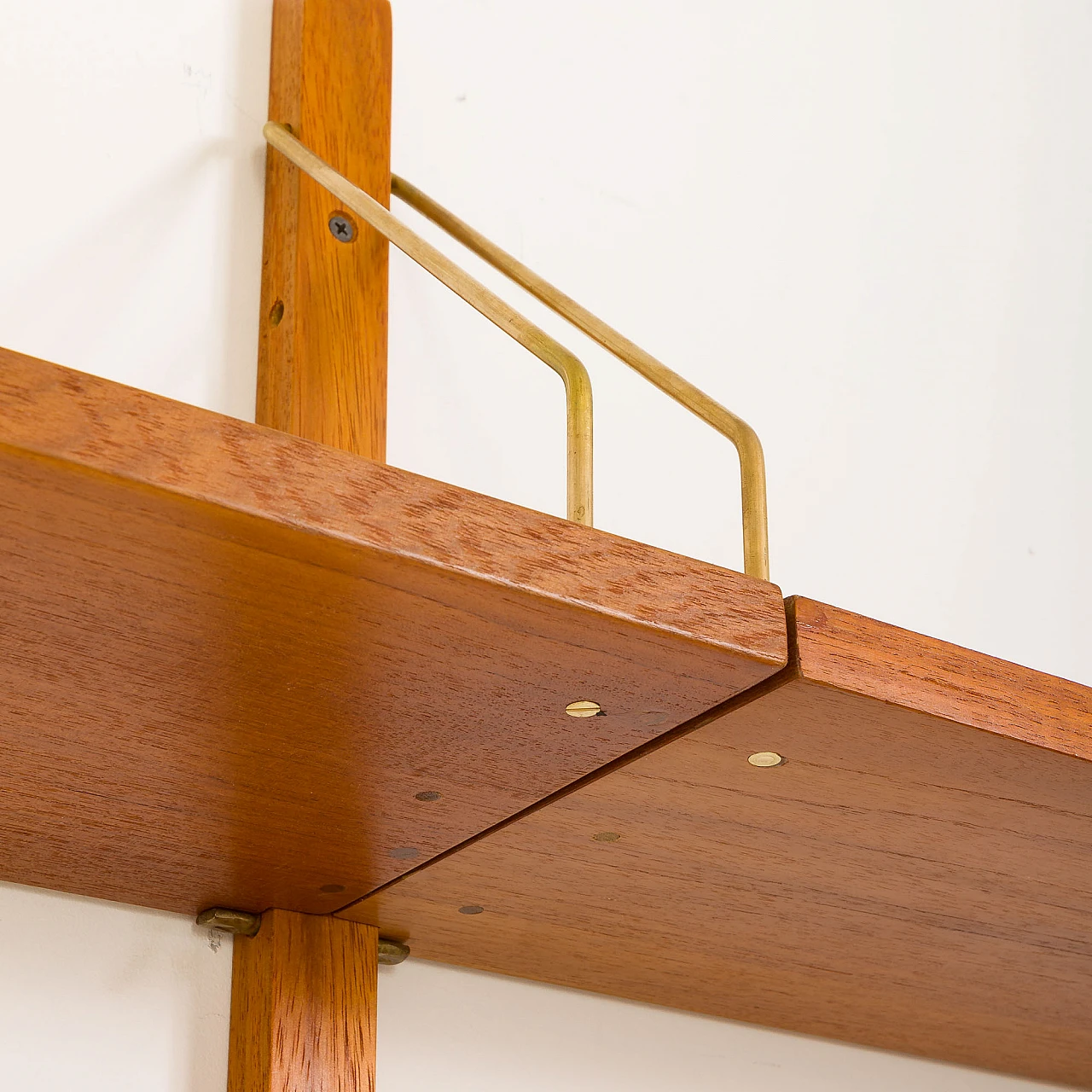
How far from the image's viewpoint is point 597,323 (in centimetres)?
60

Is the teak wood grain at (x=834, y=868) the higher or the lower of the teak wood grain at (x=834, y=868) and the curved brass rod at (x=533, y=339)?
the lower

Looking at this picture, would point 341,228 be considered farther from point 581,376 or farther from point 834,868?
point 834,868

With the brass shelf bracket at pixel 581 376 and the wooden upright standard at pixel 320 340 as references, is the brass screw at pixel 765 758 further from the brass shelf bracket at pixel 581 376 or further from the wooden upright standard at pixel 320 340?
the wooden upright standard at pixel 320 340

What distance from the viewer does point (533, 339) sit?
0.57m

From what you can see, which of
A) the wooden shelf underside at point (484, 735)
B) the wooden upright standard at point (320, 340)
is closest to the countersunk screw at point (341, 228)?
the wooden upright standard at point (320, 340)

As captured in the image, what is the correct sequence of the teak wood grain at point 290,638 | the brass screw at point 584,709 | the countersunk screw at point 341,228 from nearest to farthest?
the teak wood grain at point 290,638 < the brass screw at point 584,709 < the countersunk screw at point 341,228

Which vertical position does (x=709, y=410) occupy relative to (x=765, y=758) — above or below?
above

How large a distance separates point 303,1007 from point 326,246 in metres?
0.37

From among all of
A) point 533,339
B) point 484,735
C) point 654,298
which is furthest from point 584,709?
point 654,298

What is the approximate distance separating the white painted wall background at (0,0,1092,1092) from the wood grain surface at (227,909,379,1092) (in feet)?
0.06

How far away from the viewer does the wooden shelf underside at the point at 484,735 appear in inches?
16.2

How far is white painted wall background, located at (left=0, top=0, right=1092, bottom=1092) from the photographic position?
736 millimetres

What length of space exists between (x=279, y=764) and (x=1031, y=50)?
1.06 m

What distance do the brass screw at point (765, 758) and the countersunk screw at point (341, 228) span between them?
384mm
